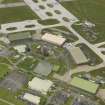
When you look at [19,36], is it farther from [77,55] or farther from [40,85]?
[40,85]

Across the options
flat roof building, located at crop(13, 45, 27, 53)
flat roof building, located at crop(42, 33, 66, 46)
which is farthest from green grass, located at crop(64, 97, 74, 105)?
flat roof building, located at crop(13, 45, 27, 53)

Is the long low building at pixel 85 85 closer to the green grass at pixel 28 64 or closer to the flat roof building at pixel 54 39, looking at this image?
the green grass at pixel 28 64

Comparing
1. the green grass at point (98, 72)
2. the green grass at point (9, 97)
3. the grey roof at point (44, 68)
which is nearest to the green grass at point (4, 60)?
the grey roof at point (44, 68)

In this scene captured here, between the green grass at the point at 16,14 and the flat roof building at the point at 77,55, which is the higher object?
the green grass at the point at 16,14

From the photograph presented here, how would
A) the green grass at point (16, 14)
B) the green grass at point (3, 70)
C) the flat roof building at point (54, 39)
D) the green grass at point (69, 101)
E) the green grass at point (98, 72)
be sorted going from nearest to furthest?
the green grass at point (69, 101)
the green grass at point (3, 70)
the green grass at point (98, 72)
the flat roof building at point (54, 39)
the green grass at point (16, 14)

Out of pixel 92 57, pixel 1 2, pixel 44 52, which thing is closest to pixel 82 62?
pixel 92 57

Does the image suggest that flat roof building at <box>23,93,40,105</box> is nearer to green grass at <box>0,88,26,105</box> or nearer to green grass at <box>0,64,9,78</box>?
green grass at <box>0,88,26,105</box>

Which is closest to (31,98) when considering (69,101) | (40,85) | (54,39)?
(40,85)
